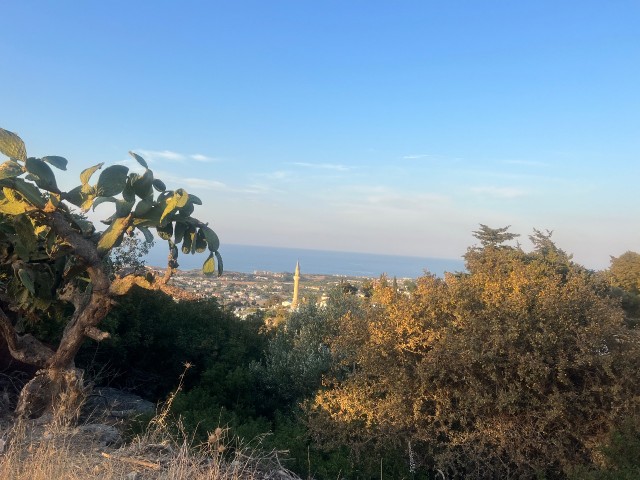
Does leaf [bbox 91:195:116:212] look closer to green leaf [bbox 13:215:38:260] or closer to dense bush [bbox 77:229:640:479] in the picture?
green leaf [bbox 13:215:38:260]

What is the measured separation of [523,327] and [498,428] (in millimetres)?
1144

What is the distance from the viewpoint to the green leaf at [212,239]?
21.3 feet

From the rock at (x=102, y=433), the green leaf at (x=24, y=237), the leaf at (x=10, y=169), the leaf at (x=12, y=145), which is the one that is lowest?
the rock at (x=102, y=433)

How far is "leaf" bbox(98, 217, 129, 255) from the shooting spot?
5.68m

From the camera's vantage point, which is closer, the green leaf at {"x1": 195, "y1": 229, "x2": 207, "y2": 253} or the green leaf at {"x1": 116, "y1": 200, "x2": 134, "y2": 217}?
the green leaf at {"x1": 116, "y1": 200, "x2": 134, "y2": 217}

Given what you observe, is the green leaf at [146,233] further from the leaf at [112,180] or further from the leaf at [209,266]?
the leaf at [209,266]

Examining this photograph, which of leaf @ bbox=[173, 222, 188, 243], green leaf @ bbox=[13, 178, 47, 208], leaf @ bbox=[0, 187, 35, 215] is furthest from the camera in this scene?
leaf @ bbox=[173, 222, 188, 243]

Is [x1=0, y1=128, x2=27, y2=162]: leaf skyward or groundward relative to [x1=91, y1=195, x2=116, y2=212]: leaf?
skyward

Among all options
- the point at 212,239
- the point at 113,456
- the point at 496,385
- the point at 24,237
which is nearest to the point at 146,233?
the point at 212,239

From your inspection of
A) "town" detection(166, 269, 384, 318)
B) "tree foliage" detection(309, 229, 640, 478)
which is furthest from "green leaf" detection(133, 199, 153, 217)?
"town" detection(166, 269, 384, 318)

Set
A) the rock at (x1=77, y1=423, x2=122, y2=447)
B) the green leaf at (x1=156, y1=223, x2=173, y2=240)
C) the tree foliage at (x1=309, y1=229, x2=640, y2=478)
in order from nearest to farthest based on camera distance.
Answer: the rock at (x1=77, y1=423, x2=122, y2=447), the tree foliage at (x1=309, y1=229, x2=640, y2=478), the green leaf at (x1=156, y1=223, x2=173, y2=240)

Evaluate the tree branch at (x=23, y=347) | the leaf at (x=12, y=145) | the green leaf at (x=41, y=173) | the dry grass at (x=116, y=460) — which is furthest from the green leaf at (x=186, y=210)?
the dry grass at (x=116, y=460)

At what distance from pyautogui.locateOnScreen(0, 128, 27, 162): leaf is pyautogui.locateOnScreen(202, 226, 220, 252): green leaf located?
78.9 inches

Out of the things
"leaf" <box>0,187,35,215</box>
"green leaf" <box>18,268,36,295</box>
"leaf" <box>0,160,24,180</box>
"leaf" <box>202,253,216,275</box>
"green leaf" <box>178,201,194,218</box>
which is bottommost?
"green leaf" <box>18,268,36,295</box>
